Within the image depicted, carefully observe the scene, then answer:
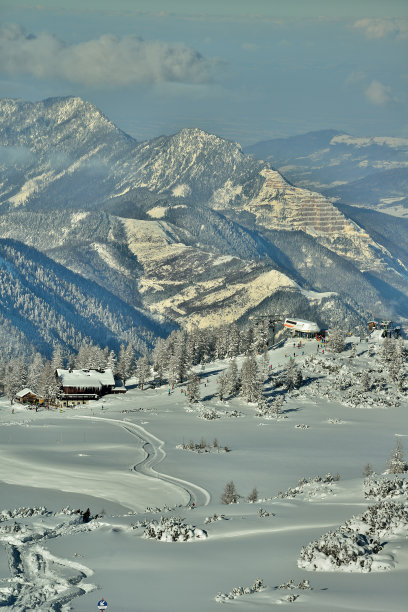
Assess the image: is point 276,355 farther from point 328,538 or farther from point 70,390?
point 328,538

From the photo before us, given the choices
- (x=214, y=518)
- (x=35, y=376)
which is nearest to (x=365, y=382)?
(x=35, y=376)

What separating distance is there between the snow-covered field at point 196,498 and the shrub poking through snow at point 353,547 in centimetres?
16

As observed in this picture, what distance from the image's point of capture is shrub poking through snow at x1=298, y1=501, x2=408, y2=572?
122 ft

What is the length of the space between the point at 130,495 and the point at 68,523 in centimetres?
2618

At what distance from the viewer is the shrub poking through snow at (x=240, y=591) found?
33.5 m

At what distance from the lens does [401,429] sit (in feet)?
391

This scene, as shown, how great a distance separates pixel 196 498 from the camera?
74188 mm

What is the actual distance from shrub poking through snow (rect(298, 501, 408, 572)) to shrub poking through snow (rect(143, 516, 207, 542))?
7.35m

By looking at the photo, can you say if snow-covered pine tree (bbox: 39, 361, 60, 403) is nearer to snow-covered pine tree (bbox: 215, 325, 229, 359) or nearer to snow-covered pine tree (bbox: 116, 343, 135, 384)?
snow-covered pine tree (bbox: 116, 343, 135, 384)

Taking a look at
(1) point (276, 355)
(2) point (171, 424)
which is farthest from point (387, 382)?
(2) point (171, 424)

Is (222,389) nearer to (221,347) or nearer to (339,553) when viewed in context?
(221,347)

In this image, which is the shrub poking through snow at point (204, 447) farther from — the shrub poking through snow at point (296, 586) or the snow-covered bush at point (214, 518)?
the shrub poking through snow at point (296, 586)

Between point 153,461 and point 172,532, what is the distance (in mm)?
49785

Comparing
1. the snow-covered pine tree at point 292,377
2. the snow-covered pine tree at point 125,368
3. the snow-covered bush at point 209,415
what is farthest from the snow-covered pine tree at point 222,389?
the snow-covered pine tree at point 125,368
